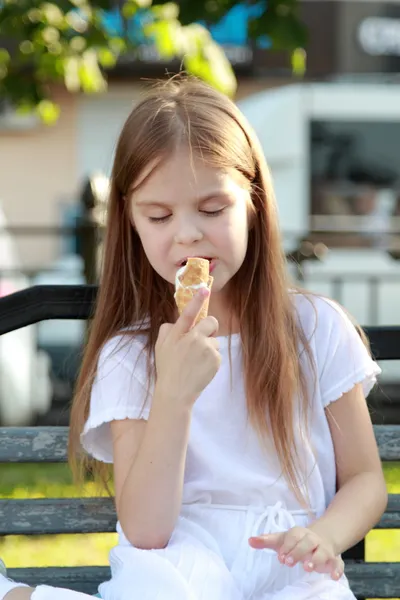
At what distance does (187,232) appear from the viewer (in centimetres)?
212

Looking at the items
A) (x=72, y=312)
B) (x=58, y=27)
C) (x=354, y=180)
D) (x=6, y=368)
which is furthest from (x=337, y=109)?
(x=72, y=312)

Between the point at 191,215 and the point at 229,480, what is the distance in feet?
1.71

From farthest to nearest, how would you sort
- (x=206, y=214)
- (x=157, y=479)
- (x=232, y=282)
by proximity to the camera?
1. (x=232, y=282)
2. (x=206, y=214)
3. (x=157, y=479)

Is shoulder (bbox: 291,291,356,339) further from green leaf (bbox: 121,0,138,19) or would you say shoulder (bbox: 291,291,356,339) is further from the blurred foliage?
green leaf (bbox: 121,0,138,19)

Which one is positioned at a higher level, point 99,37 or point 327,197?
point 99,37

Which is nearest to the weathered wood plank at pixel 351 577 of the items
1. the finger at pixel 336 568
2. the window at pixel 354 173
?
the finger at pixel 336 568

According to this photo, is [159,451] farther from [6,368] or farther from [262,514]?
[6,368]

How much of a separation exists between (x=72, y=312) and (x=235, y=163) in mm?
576

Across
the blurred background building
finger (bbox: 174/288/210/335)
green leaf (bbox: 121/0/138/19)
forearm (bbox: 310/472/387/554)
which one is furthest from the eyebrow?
green leaf (bbox: 121/0/138/19)

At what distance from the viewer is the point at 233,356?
7.59ft

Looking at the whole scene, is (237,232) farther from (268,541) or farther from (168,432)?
(268,541)

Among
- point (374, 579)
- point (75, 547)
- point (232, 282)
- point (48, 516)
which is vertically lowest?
point (75, 547)

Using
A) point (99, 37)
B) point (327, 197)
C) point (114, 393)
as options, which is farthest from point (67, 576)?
point (327, 197)

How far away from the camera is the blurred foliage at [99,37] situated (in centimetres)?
426
